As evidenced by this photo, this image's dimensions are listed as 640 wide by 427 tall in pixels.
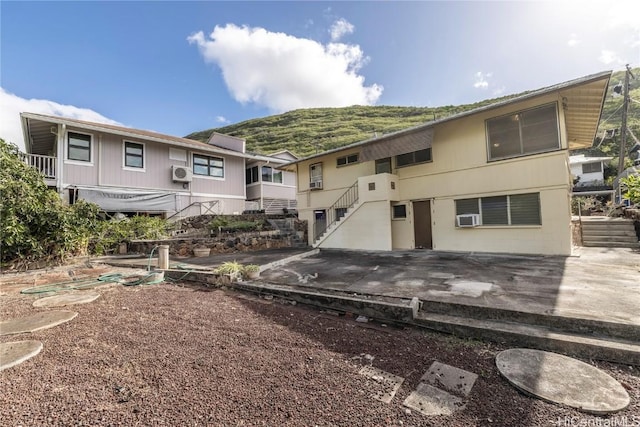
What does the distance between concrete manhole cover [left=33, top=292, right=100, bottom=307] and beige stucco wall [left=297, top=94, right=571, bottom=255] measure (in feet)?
28.1

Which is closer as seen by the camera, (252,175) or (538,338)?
(538,338)

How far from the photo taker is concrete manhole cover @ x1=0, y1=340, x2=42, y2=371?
2515mm

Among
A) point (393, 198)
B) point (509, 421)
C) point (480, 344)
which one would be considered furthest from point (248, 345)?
point (393, 198)

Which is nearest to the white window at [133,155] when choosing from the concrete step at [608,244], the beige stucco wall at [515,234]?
the beige stucco wall at [515,234]

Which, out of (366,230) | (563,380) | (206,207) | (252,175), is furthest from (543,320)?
(252,175)

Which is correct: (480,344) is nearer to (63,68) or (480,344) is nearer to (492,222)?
(492,222)

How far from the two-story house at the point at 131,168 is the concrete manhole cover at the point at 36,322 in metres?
9.93

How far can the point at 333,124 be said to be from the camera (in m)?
56.8

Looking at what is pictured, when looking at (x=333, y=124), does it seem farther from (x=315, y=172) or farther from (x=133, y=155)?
(x=133, y=155)

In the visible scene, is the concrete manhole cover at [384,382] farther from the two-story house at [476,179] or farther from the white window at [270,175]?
the white window at [270,175]

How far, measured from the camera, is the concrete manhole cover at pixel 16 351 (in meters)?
2.51

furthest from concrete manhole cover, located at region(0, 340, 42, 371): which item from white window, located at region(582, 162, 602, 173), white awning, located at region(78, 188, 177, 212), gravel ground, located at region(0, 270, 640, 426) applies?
white window, located at region(582, 162, 602, 173)

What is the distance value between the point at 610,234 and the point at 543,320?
1090 centimetres

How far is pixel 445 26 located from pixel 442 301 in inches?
495
